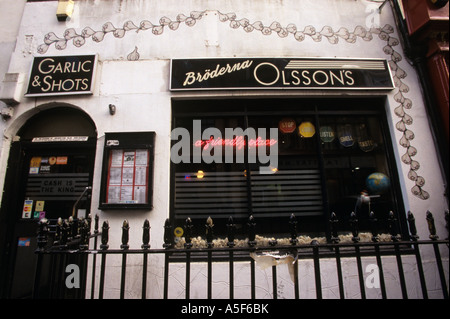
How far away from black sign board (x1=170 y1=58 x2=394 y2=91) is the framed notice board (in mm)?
1340

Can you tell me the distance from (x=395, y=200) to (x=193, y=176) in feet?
13.4

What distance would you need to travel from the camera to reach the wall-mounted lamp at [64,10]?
16.6ft

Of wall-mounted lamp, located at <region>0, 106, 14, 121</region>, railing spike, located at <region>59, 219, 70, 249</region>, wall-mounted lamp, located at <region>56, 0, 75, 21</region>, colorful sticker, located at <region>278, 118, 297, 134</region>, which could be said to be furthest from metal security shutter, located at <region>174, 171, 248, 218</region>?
wall-mounted lamp, located at <region>56, 0, 75, 21</region>

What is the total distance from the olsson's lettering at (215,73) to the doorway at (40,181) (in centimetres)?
224

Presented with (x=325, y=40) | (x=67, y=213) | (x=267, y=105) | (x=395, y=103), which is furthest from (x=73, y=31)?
(x=395, y=103)

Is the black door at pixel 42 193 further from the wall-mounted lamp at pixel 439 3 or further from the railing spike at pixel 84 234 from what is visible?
the wall-mounted lamp at pixel 439 3

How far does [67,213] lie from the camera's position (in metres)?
4.54

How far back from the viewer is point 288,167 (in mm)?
4793

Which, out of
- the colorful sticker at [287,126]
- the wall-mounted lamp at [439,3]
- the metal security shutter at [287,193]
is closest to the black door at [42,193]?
the metal security shutter at [287,193]

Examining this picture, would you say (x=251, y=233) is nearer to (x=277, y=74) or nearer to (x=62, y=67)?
(x=277, y=74)

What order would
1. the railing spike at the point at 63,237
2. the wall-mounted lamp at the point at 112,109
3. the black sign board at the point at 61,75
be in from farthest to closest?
1. the black sign board at the point at 61,75
2. the wall-mounted lamp at the point at 112,109
3. the railing spike at the point at 63,237

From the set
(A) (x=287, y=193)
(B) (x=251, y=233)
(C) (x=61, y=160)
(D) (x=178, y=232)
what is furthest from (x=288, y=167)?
(C) (x=61, y=160)

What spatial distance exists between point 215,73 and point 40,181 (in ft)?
13.7

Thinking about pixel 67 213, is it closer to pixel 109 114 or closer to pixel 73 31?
pixel 109 114
